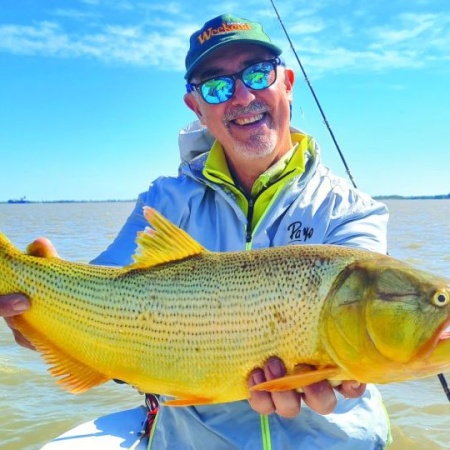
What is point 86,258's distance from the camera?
19.5m

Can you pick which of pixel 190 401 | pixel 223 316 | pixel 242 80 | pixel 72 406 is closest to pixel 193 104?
pixel 242 80

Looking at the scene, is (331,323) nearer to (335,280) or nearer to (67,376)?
(335,280)

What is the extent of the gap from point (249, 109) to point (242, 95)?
0.11 meters

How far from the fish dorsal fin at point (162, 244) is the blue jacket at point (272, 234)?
0.86 meters

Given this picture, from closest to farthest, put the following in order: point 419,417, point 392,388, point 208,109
A: 1. point 208,109
2. point 419,417
3. point 392,388

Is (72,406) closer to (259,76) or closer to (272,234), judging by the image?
(272,234)

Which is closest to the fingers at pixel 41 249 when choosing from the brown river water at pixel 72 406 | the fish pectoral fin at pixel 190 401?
the fish pectoral fin at pixel 190 401

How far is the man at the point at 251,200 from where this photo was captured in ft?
11.2

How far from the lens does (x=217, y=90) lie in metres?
4.08

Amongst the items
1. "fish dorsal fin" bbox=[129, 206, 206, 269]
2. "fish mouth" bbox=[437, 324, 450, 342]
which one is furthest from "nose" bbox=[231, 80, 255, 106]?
"fish mouth" bbox=[437, 324, 450, 342]

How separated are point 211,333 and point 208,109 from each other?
1.98 meters

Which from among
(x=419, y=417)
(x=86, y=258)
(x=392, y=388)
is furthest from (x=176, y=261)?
(x=86, y=258)

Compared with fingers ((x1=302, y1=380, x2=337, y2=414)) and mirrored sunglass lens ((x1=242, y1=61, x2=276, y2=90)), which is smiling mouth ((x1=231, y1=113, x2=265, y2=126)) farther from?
fingers ((x1=302, y1=380, x2=337, y2=414))

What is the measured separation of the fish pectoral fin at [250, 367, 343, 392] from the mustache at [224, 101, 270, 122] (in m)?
2.08
